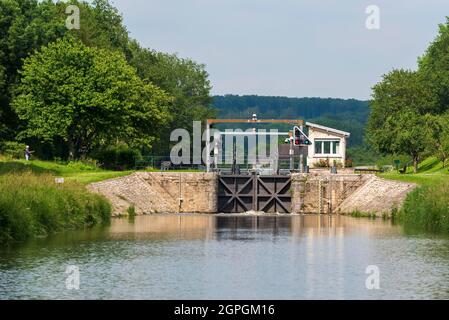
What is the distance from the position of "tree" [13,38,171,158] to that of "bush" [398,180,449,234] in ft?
122

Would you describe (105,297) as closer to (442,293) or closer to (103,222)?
(442,293)

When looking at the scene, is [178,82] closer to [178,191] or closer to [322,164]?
[322,164]

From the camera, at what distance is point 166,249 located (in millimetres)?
51750

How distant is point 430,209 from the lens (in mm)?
64625

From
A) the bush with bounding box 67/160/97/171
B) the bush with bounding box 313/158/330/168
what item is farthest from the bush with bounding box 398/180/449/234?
the bush with bounding box 313/158/330/168

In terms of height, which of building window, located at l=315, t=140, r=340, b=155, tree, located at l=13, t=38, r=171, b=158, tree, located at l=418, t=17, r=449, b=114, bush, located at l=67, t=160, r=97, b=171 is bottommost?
bush, located at l=67, t=160, r=97, b=171

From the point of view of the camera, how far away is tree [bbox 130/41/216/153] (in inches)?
5448

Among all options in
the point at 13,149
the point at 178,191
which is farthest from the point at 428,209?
the point at 13,149

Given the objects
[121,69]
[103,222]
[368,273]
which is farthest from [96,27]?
[368,273]

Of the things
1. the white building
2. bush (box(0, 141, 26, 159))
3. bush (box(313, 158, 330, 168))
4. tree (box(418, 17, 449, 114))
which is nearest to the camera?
bush (box(0, 141, 26, 159))

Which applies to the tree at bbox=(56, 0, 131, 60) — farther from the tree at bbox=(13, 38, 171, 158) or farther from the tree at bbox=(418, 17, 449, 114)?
the tree at bbox=(418, 17, 449, 114)

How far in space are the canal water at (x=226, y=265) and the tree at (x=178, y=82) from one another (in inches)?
2901

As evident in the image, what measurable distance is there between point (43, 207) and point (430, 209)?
2140 cm

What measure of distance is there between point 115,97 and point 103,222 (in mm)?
36863
